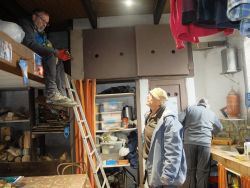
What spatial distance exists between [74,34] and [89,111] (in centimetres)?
108

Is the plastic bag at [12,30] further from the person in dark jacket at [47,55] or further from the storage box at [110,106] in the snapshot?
the storage box at [110,106]

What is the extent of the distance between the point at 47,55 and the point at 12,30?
0.48m

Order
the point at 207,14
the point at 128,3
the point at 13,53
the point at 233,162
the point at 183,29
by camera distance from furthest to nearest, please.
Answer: the point at 128,3 < the point at 233,162 < the point at 13,53 < the point at 183,29 < the point at 207,14

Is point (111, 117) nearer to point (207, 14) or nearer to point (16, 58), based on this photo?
point (16, 58)

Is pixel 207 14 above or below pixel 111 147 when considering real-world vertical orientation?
above

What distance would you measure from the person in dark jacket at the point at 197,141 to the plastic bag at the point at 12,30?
219cm

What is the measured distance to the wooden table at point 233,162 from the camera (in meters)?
2.58

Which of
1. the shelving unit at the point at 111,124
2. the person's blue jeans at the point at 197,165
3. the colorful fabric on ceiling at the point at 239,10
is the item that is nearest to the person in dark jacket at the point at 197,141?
the person's blue jeans at the point at 197,165

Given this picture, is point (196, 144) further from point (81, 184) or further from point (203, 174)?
point (81, 184)

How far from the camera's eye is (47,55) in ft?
8.48

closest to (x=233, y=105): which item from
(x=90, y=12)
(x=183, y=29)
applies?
(x=90, y=12)

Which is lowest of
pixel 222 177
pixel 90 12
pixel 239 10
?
pixel 222 177

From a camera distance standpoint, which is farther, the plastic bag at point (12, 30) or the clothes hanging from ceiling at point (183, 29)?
the plastic bag at point (12, 30)

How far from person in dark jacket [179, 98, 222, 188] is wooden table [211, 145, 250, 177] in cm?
15
